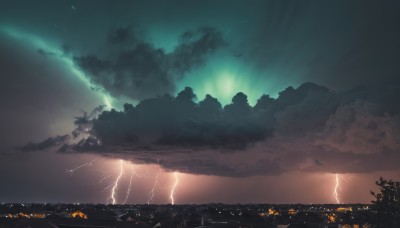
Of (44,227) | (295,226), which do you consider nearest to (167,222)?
(295,226)

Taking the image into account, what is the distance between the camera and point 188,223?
63250mm

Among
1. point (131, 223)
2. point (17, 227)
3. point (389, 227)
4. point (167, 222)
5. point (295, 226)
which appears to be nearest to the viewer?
point (389, 227)

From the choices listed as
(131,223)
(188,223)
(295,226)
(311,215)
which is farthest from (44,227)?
(311,215)

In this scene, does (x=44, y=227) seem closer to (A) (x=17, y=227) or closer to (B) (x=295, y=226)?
(A) (x=17, y=227)

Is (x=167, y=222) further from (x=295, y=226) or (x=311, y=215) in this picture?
(x=311, y=215)

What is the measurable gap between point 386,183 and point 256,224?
32208 millimetres

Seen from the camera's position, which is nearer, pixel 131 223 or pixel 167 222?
pixel 131 223

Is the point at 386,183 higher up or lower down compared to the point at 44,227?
higher up

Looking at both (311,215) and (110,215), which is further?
(311,215)

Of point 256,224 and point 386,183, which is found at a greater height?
point 386,183

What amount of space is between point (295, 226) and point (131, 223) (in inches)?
921

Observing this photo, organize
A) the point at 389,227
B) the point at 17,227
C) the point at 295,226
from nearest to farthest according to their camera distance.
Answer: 1. the point at 389,227
2. the point at 17,227
3. the point at 295,226

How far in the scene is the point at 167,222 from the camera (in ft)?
198

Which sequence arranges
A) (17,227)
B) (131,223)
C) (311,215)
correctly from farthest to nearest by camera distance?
(311,215) < (131,223) < (17,227)
